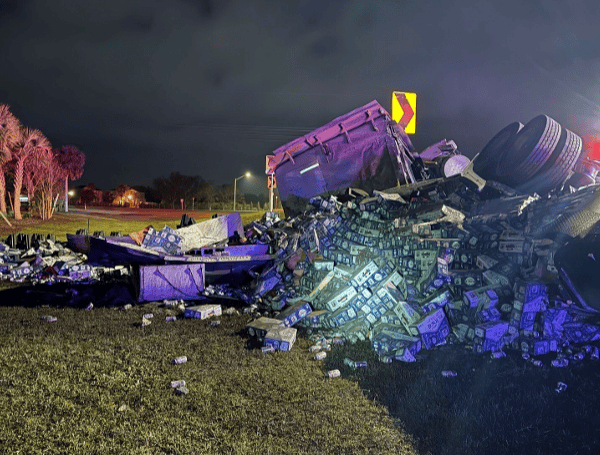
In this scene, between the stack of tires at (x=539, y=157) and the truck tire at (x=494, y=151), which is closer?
the stack of tires at (x=539, y=157)

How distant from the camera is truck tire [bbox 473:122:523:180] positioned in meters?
6.48

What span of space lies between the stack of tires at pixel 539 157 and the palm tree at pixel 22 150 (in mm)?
24420

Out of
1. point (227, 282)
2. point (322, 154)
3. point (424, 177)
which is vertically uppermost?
point (322, 154)

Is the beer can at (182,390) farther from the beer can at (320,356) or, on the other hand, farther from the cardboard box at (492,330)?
the cardboard box at (492,330)

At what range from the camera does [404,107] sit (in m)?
12.5

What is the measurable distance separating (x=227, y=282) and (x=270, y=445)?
4.67 meters

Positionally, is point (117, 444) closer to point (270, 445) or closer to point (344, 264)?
point (270, 445)

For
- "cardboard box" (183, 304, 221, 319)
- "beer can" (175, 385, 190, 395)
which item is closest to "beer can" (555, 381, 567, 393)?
"beer can" (175, 385, 190, 395)

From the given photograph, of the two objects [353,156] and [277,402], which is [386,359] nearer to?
[277,402]

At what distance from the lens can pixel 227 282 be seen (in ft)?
23.2

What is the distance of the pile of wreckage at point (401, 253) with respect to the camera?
421 centimetres

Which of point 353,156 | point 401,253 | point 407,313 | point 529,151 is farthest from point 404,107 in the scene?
point 407,313

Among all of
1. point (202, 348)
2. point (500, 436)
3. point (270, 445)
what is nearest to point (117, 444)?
point (270, 445)

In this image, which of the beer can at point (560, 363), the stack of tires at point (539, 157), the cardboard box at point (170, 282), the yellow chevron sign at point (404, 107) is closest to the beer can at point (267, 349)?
the cardboard box at point (170, 282)
